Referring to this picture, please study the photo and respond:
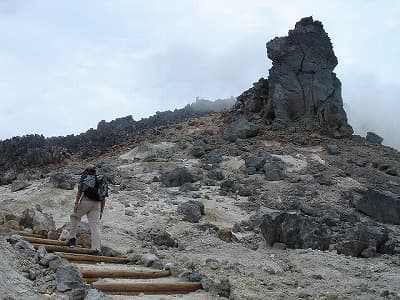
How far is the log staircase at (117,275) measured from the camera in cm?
658

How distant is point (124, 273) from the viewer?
7172 mm

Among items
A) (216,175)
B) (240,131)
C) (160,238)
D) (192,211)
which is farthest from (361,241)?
(240,131)

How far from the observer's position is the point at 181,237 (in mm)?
11016

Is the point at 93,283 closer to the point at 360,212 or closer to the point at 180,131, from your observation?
the point at 360,212

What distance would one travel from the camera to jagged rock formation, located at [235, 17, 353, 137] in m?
25.2

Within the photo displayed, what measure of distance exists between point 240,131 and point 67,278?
60.2 ft

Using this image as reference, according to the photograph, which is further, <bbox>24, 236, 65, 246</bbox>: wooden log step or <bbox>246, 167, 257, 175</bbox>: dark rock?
<bbox>246, 167, 257, 175</bbox>: dark rock

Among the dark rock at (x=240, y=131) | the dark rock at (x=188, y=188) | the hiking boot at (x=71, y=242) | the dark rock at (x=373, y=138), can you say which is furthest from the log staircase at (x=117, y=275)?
the dark rock at (x=373, y=138)

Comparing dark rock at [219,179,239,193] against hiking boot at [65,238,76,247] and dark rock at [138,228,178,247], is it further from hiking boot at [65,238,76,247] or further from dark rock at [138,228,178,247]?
hiking boot at [65,238,76,247]

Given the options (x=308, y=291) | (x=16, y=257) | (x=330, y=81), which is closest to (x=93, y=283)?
(x=16, y=257)

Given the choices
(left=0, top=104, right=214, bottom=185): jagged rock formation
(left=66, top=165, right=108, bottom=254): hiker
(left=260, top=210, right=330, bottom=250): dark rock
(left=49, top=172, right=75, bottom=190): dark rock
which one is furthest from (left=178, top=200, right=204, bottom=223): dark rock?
(left=0, top=104, right=214, bottom=185): jagged rock formation

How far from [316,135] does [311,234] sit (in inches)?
544

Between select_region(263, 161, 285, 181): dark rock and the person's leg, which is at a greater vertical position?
select_region(263, 161, 285, 181): dark rock

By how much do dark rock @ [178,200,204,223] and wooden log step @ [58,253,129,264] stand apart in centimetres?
429
